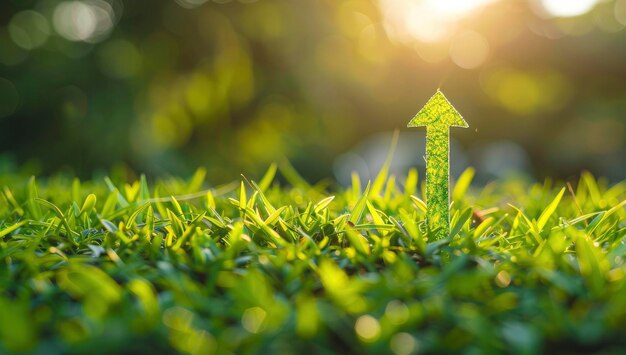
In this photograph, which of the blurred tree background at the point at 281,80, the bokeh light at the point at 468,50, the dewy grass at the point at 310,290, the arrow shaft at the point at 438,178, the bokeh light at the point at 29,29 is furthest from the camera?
the bokeh light at the point at 468,50

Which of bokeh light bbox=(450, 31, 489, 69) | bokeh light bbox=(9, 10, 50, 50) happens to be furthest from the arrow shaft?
bokeh light bbox=(450, 31, 489, 69)

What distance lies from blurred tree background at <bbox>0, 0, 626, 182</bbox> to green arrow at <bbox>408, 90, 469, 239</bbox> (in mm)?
6243

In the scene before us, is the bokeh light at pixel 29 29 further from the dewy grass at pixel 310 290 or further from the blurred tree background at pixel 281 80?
the dewy grass at pixel 310 290

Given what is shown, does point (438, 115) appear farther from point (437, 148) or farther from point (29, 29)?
point (29, 29)

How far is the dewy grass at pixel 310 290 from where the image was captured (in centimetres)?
71

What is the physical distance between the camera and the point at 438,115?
120cm

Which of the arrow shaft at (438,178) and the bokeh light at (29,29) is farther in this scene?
the bokeh light at (29,29)

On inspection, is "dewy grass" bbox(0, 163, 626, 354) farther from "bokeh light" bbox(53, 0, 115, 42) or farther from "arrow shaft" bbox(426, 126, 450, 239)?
"bokeh light" bbox(53, 0, 115, 42)

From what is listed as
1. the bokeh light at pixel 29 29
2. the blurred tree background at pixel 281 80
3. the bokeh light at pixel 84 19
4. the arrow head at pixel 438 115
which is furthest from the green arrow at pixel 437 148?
the bokeh light at pixel 29 29

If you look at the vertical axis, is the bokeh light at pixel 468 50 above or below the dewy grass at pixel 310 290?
above

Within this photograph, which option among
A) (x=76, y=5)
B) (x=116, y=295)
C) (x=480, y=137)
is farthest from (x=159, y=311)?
(x=480, y=137)

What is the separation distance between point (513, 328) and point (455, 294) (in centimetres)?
10

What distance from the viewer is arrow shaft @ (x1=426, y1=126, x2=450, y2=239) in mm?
1166

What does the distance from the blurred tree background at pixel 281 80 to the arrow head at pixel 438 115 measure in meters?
6.24
